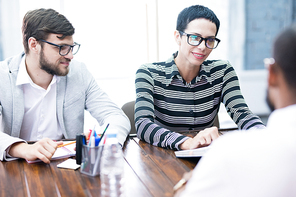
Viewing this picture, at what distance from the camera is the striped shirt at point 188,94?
5.57ft

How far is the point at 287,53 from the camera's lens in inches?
23.2

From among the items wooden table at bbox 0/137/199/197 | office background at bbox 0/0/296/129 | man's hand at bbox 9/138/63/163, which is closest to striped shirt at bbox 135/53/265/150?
wooden table at bbox 0/137/199/197

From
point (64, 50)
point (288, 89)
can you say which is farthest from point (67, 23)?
point (288, 89)

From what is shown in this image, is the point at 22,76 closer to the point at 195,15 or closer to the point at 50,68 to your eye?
the point at 50,68

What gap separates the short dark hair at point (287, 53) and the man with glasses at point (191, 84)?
3.32 ft

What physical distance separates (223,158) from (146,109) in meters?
1.05

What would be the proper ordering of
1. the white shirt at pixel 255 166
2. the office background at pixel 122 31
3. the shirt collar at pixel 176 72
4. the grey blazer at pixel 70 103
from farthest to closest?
the office background at pixel 122 31 < the shirt collar at pixel 176 72 < the grey blazer at pixel 70 103 < the white shirt at pixel 255 166

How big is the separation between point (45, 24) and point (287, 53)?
140 cm

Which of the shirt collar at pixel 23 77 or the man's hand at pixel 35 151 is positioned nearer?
the man's hand at pixel 35 151

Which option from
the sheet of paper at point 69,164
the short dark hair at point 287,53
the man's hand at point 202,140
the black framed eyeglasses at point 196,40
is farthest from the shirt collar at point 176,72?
the short dark hair at point 287,53

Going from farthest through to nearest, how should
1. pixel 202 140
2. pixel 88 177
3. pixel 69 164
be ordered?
1. pixel 202 140
2. pixel 69 164
3. pixel 88 177

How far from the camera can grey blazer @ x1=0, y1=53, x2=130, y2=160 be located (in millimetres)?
1607

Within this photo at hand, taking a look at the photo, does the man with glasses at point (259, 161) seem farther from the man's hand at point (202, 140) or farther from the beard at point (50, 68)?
the beard at point (50, 68)

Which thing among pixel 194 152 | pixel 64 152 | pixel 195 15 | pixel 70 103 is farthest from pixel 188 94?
pixel 64 152
